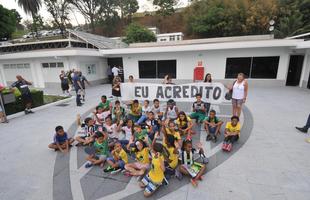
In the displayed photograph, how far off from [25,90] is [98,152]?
512 cm

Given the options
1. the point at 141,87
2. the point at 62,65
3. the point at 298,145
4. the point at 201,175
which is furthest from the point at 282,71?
the point at 62,65

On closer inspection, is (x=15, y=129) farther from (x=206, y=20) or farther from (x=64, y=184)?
(x=206, y=20)

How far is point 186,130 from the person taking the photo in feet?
14.3

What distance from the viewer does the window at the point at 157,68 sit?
12.5 metres

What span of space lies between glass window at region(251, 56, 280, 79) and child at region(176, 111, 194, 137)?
884 centimetres

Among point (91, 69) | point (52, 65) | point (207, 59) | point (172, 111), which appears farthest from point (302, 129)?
point (52, 65)

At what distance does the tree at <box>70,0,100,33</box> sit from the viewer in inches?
1192

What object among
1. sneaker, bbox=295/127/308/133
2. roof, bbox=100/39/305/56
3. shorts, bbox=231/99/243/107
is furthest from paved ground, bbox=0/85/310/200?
roof, bbox=100/39/305/56

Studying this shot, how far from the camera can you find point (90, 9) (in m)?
31.5

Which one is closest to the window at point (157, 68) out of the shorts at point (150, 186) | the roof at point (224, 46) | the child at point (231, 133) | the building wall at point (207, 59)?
the building wall at point (207, 59)

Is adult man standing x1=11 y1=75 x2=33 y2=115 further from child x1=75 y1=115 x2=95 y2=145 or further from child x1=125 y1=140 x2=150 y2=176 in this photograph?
child x1=125 y1=140 x2=150 y2=176

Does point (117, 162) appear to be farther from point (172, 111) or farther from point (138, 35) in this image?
point (138, 35)

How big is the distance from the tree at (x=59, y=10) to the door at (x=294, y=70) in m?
29.1

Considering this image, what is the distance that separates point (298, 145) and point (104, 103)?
5.37 metres
